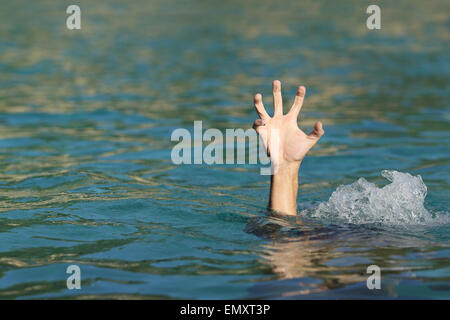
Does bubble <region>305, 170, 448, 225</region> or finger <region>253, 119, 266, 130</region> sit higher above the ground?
finger <region>253, 119, 266, 130</region>

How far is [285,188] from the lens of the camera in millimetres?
5754

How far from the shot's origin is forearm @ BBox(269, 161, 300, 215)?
575 centimetres

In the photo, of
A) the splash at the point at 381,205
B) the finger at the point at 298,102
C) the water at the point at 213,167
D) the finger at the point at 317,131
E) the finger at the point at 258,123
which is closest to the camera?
the water at the point at 213,167

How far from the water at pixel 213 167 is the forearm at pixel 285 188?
15 centimetres

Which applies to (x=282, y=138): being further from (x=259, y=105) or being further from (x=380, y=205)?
(x=380, y=205)

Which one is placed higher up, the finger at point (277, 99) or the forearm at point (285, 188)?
the finger at point (277, 99)

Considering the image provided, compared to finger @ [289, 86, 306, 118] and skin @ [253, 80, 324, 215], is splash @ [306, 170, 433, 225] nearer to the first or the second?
skin @ [253, 80, 324, 215]

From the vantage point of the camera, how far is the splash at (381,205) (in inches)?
237

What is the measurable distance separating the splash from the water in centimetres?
1

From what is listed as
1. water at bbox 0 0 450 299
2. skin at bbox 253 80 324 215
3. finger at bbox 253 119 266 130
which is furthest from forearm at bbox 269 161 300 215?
finger at bbox 253 119 266 130

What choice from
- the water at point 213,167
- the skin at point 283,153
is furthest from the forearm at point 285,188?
the water at point 213,167

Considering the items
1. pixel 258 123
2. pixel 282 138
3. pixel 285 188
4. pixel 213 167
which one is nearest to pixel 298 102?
pixel 282 138

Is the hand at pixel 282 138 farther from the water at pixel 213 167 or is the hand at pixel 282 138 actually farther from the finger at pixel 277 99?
the water at pixel 213 167

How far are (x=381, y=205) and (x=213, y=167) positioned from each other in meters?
2.55
